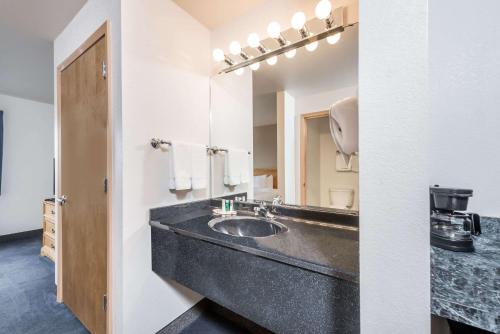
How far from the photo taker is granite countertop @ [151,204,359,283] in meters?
0.71

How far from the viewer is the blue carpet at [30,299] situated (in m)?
1.50

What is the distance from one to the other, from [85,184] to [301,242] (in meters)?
1.47

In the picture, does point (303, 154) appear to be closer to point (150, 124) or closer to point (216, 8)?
point (150, 124)

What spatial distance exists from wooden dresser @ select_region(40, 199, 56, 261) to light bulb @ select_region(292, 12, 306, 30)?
3.07m

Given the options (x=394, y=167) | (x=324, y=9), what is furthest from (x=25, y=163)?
(x=394, y=167)

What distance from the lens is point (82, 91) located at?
1.49 m

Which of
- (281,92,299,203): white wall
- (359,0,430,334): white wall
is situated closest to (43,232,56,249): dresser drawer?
(281,92,299,203): white wall

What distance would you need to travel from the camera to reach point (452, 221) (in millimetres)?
667

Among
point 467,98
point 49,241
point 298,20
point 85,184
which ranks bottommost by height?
point 49,241

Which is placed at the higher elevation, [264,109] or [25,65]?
[25,65]

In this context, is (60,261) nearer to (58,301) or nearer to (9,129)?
(58,301)

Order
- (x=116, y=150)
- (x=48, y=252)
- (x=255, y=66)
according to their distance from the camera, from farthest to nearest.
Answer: (x=48, y=252), (x=255, y=66), (x=116, y=150)

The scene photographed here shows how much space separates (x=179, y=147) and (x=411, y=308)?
51.4 inches

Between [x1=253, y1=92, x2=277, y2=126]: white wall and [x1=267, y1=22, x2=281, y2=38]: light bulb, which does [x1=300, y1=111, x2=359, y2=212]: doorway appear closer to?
[x1=253, y1=92, x2=277, y2=126]: white wall
